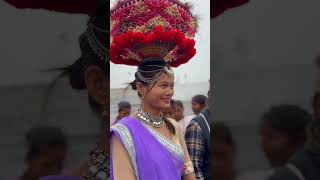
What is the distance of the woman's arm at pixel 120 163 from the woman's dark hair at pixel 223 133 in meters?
0.98

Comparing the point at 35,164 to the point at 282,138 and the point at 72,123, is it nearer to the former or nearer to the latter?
the point at 72,123

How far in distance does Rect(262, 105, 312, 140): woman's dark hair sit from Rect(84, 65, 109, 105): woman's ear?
427mm

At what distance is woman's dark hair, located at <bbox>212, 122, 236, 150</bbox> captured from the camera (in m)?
1.25

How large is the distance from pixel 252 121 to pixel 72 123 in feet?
1.55

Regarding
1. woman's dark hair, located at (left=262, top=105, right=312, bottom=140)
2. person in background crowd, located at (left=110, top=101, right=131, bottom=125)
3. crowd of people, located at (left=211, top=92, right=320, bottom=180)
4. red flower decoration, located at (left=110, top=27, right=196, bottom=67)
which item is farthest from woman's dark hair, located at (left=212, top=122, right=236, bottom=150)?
person in background crowd, located at (left=110, top=101, right=131, bottom=125)

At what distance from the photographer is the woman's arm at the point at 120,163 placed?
2.18 metres

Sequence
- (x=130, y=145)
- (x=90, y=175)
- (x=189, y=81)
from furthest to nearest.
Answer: (x=189, y=81), (x=130, y=145), (x=90, y=175)

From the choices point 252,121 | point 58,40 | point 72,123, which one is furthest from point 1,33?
point 252,121

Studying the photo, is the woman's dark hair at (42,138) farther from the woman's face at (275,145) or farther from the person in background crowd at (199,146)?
the person in background crowd at (199,146)

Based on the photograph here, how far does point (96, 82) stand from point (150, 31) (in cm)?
125

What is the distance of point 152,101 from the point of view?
246cm

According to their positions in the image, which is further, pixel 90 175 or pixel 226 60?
pixel 90 175

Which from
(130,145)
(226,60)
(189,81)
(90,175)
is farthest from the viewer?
(189,81)

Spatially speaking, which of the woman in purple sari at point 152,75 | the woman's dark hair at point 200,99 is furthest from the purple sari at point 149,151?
the woman's dark hair at point 200,99
